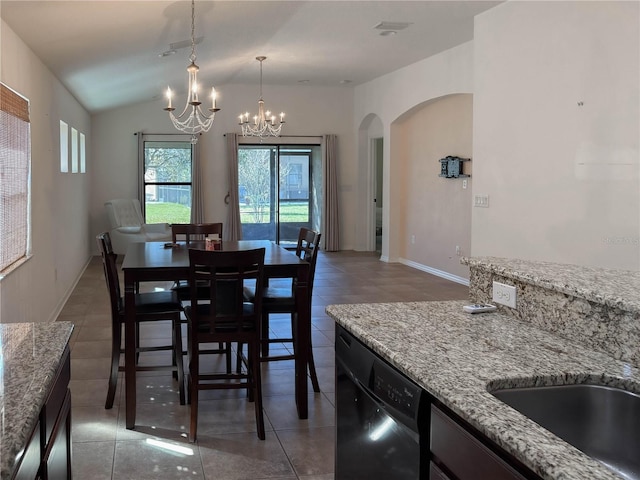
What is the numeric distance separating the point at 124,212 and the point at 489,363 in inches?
370

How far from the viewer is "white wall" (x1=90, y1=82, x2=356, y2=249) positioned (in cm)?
1064

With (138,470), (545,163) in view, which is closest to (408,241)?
(545,163)

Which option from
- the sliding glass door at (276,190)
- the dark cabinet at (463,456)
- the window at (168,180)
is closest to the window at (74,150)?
the window at (168,180)

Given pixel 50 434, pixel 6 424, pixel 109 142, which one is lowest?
pixel 50 434

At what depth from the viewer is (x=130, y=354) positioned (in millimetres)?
3371

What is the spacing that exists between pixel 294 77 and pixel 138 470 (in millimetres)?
8170

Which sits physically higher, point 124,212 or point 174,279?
point 124,212

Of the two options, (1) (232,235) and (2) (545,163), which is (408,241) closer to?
(1) (232,235)

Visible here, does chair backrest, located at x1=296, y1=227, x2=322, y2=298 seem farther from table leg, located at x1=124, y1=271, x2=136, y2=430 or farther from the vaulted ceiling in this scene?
the vaulted ceiling

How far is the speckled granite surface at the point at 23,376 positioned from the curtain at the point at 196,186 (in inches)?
350

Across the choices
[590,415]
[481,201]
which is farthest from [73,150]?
[590,415]

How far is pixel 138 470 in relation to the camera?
285 centimetres

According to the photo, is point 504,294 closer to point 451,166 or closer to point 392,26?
point 392,26

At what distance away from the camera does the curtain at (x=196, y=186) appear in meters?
10.7
